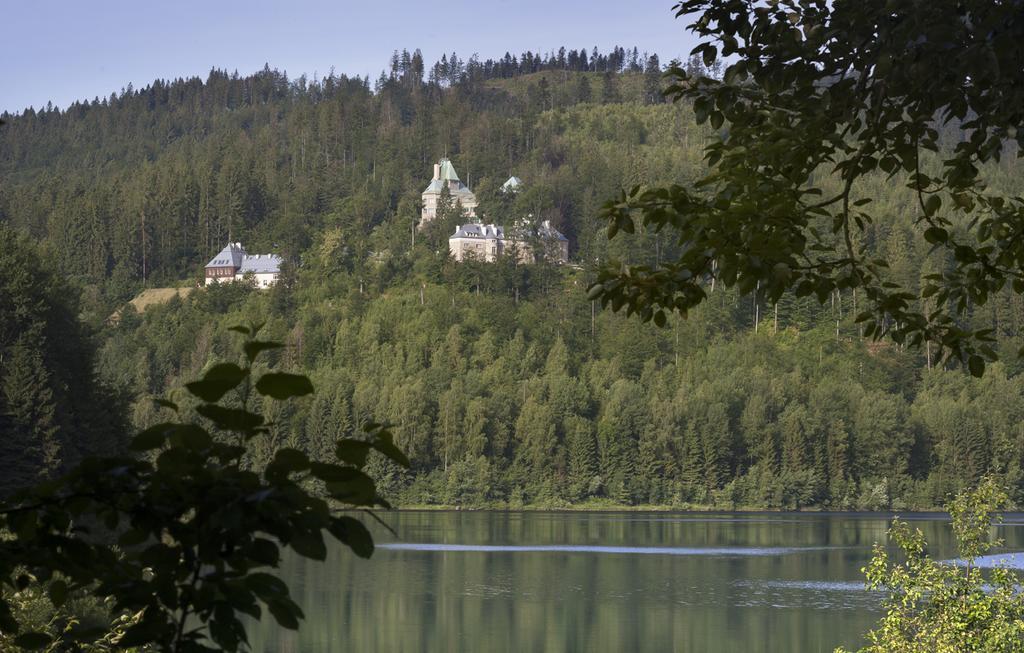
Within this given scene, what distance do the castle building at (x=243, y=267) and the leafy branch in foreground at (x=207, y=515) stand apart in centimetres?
13564

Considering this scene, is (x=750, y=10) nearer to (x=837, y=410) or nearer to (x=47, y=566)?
(x=47, y=566)

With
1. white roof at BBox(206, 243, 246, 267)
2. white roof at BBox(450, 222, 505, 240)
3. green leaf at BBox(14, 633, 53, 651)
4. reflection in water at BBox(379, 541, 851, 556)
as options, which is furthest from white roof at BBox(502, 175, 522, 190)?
green leaf at BBox(14, 633, 53, 651)

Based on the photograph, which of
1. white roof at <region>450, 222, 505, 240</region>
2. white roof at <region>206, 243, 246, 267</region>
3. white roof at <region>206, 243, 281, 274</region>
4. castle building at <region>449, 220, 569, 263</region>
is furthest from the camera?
white roof at <region>206, 243, 246, 267</region>

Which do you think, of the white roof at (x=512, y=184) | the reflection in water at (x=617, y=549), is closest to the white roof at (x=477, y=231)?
the white roof at (x=512, y=184)

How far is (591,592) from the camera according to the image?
137 ft

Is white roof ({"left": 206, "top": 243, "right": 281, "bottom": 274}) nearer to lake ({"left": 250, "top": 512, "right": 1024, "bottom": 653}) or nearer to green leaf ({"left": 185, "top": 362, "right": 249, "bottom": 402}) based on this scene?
lake ({"left": 250, "top": 512, "right": 1024, "bottom": 653})

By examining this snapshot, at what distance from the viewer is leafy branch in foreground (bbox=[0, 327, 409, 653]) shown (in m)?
2.54

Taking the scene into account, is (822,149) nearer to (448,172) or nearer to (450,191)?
(450,191)

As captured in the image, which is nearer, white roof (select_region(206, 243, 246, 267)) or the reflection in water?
the reflection in water

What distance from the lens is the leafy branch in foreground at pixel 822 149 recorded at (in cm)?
460

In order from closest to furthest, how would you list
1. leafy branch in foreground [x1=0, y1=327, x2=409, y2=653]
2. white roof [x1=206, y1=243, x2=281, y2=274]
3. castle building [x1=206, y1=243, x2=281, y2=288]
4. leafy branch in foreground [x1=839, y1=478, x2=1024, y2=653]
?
leafy branch in foreground [x1=0, y1=327, x2=409, y2=653] → leafy branch in foreground [x1=839, y1=478, x2=1024, y2=653] → castle building [x1=206, y1=243, x2=281, y2=288] → white roof [x1=206, y1=243, x2=281, y2=274]

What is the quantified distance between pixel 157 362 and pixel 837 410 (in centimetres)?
5059

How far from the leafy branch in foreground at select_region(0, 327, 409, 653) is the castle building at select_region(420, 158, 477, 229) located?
459ft

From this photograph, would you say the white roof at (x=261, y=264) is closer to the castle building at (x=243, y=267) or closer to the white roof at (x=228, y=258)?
the castle building at (x=243, y=267)
